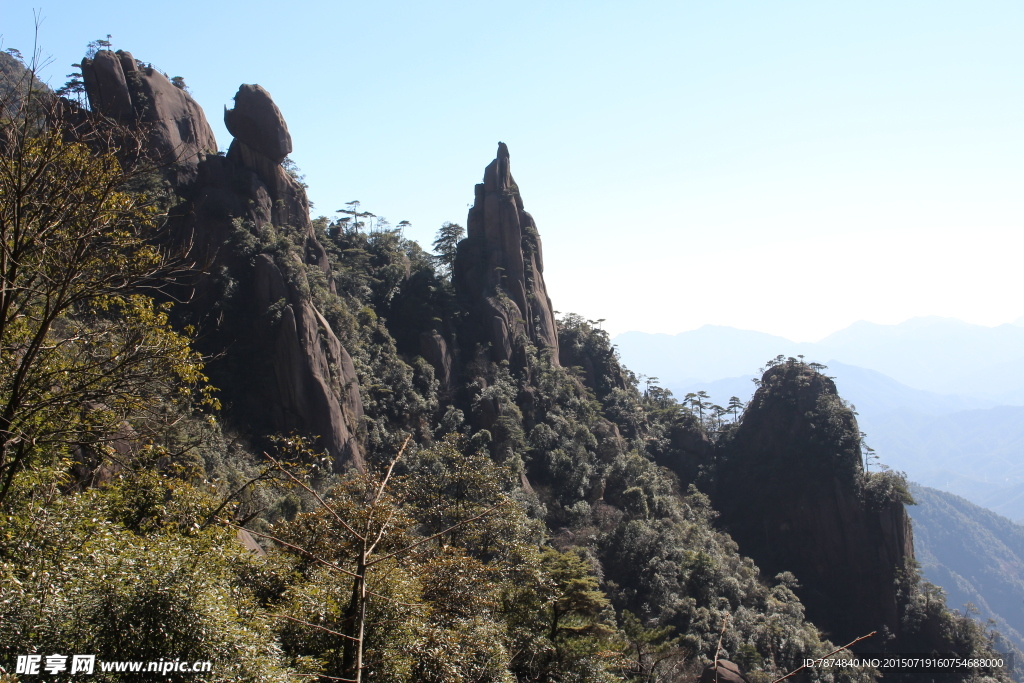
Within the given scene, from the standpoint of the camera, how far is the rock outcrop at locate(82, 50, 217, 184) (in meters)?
31.8

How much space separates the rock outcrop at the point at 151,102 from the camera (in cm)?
3183

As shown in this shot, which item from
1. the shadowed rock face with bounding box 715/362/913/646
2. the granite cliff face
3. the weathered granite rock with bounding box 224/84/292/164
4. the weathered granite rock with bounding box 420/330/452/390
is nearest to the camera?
the granite cliff face

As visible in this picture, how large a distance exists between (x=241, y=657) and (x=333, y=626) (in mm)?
3305

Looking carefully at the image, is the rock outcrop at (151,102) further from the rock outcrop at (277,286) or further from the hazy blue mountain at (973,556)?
the hazy blue mountain at (973,556)

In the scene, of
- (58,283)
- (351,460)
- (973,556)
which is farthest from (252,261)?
(973,556)

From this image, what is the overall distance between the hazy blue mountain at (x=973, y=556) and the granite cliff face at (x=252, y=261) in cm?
11890

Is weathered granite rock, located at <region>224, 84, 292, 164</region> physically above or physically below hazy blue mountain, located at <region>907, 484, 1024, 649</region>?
above

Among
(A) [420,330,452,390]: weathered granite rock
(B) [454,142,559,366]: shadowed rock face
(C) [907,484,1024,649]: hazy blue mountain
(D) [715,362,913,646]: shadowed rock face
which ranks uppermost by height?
(B) [454,142,559,366]: shadowed rock face

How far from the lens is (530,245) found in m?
53.6

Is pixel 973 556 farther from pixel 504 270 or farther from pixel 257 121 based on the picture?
pixel 257 121

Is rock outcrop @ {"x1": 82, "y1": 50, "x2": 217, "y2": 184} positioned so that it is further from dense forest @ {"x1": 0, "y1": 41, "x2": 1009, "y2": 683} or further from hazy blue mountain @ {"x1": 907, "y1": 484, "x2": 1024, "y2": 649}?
hazy blue mountain @ {"x1": 907, "y1": 484, "x2": 1024, "y2": 649}

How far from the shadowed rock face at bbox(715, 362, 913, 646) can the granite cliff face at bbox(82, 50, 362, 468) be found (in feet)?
112

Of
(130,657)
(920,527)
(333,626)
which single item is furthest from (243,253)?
(920,527)

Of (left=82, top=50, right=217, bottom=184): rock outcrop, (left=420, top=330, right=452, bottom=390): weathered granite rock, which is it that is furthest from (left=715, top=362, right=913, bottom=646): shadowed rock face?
(left=82, top=50, right=217, bottom=184): rock outcrop
